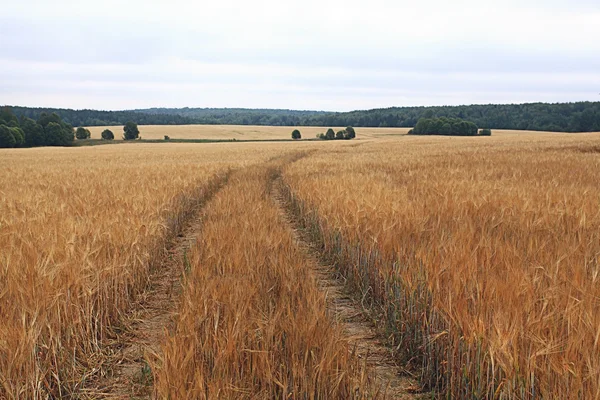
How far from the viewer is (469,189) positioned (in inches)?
293

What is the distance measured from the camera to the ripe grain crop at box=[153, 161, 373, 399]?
217cm

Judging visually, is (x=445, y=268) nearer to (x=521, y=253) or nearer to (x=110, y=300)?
(x=521, y=253)

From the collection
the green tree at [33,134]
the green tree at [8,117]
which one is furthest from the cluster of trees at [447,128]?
the green tree at [8,117]

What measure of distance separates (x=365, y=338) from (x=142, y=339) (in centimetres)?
168

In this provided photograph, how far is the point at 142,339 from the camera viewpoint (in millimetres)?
3457

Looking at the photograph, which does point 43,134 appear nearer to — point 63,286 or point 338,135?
point 338,135

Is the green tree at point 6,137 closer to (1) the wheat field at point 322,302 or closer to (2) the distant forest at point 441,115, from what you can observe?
(2) the distant forest at point 441,115

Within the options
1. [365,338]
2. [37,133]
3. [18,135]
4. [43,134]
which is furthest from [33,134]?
[365,338]

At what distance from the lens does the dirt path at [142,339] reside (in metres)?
2.66

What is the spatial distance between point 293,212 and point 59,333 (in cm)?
663

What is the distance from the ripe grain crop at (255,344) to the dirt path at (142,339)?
0.20 metres

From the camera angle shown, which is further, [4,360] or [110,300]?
[110,300]

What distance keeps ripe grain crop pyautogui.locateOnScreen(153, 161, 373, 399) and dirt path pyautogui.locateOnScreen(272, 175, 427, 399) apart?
0.22 meters

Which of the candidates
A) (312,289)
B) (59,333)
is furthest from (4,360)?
(312,289)
